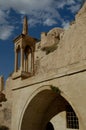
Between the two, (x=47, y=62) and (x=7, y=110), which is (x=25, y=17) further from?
(x=7, y=110)

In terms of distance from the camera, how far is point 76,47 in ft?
89.2

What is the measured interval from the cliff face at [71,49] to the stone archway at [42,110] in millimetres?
11790

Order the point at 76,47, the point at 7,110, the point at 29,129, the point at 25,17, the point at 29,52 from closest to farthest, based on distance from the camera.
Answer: the point at 29,129
the point at 29,52
the point at 7,110
the point at 76,47
the point at 25,17

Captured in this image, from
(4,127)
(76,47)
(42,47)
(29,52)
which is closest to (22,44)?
(29,52)

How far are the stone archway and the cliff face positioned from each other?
11790mm

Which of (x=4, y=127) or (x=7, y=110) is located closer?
(x=4, y=127)

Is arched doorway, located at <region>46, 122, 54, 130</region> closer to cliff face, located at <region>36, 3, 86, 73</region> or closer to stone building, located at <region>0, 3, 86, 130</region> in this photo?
stone building, located at <region>0, 3, 86, 130</region>

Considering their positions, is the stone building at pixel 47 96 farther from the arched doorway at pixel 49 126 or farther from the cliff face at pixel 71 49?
the cliff face at pixel 71 49

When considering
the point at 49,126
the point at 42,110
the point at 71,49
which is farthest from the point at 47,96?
the point at 71,49

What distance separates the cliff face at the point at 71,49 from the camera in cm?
2658

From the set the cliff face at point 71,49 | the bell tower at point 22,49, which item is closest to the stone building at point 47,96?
the bell tower at point 22,49

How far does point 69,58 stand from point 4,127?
1058 cm

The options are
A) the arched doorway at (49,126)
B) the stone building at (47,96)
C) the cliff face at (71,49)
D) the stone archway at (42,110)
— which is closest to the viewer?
the stone building at (47,96)

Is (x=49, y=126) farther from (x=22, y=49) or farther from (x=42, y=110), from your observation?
(x=22, y=49)
